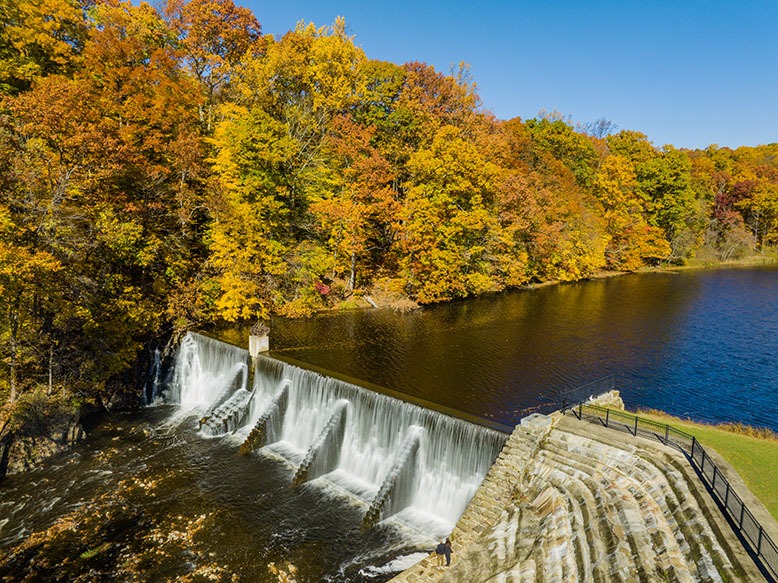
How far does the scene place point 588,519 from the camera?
1202cm

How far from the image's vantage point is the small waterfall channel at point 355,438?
16203mm

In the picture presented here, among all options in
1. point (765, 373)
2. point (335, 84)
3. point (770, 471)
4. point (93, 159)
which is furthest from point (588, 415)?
point (335, 84)

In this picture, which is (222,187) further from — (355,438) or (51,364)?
(355,438)

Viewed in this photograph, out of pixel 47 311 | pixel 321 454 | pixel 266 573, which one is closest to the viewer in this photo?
pixel 266 573

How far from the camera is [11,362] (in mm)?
19672

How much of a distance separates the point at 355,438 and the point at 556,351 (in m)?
Answer: 15.4

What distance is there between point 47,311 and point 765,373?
38.3 meters

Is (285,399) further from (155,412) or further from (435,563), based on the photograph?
(435,563)

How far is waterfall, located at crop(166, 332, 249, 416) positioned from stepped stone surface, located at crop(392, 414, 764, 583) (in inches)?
603

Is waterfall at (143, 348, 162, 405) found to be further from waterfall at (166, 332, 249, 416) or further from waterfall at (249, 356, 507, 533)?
waterfall at (249, 356, 507, 533)

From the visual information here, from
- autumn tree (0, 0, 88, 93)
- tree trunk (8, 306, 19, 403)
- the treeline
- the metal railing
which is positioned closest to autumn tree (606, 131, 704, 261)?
the treeline

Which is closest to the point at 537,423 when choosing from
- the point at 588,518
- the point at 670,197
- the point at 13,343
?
the point at 588,518

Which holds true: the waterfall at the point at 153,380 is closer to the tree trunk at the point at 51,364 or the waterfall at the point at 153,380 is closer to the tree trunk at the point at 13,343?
the tree trunk at the point at 51,364

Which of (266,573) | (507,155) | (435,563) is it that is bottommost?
(266,573)
